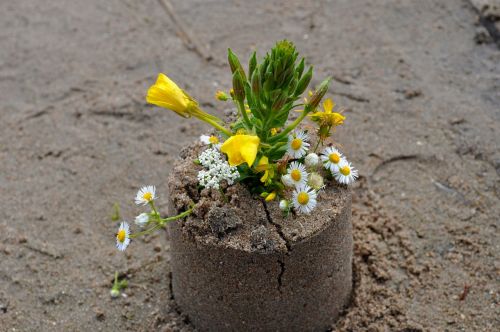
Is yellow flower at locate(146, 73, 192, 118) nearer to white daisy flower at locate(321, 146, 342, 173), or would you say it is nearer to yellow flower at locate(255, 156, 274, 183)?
yellow flower at locate(255, 156, 274, 183)

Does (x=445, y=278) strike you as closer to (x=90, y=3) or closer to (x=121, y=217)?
(x=121, y=217)

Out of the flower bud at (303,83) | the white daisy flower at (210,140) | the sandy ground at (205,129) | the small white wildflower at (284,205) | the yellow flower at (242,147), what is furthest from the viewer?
the sandy ground at (205,129)

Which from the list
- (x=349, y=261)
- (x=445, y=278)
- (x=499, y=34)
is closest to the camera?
(x=349, y=261)

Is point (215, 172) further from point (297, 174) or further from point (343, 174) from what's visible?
point (343, 174)

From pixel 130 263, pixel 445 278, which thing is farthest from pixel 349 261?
pixel 130 263

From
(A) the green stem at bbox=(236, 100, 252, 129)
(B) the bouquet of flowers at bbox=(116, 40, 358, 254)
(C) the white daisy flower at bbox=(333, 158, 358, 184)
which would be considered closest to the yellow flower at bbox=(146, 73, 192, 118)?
(B) the bouquet of flowers at bbox=(116, 40, 358, 254)

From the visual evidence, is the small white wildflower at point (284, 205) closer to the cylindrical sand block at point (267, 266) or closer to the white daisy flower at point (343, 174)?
the cylindrical sand block at point (267, 266)

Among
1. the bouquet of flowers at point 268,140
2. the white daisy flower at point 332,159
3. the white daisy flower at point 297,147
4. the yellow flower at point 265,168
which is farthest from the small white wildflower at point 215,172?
the white daisy flower at point 332,159

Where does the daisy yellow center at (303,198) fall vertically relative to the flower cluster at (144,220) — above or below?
above
